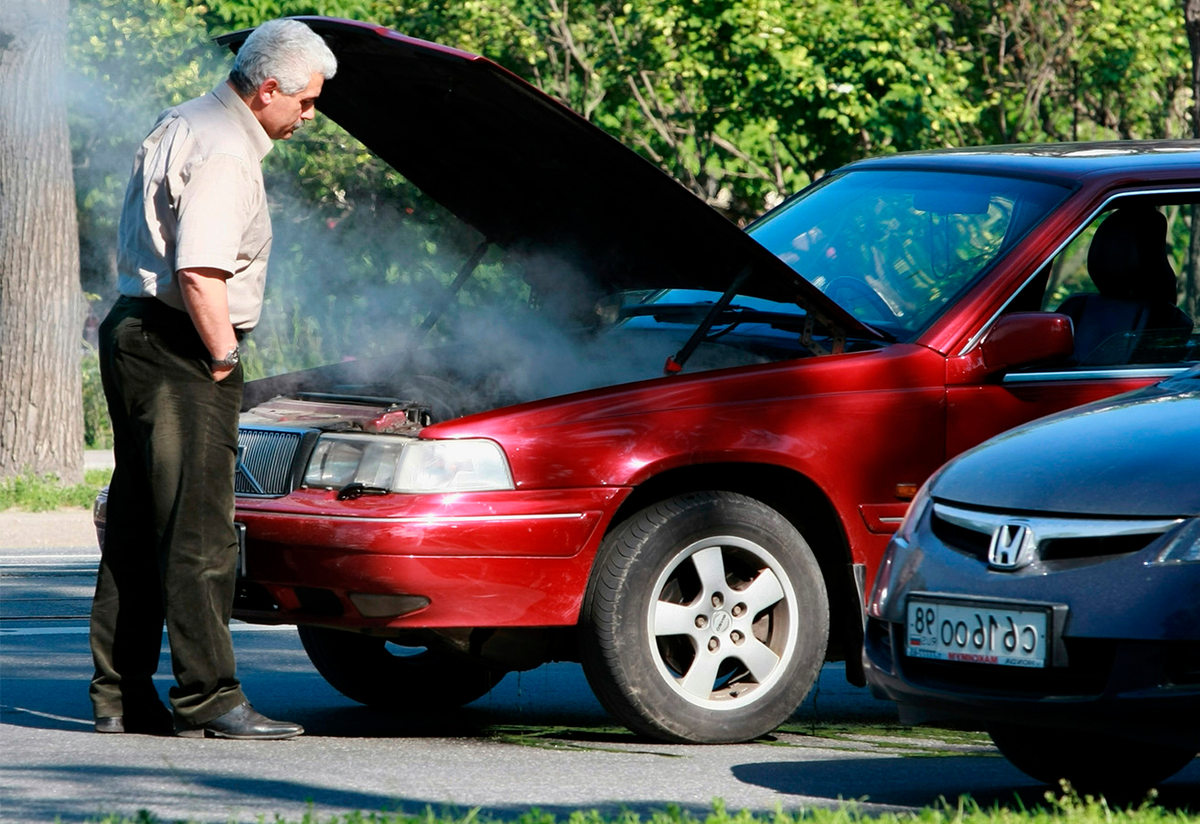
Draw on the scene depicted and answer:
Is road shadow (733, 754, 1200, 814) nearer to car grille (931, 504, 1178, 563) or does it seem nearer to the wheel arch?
the wheel arch

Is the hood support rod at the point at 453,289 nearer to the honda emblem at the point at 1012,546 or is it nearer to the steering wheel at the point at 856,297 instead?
the steering wheel at the point at 856,297

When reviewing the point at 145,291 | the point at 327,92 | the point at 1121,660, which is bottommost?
the point at 1121,660

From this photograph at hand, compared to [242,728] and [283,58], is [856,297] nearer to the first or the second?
[283,58]

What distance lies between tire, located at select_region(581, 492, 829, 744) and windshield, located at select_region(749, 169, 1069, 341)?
2.78 feet

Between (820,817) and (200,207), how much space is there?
2.41 m

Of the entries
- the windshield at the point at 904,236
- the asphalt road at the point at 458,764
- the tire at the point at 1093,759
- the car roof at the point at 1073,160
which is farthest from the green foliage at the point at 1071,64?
the tire at the point at 1093,759

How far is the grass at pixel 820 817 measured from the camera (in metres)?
4.10

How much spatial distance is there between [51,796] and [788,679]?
6.82 ft

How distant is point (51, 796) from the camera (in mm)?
4641

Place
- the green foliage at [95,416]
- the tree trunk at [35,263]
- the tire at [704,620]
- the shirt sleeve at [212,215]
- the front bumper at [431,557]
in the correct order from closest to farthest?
the front bumper at [431,557] → the shirt sleeve at [212,215] → the tire at [704,620] → the tree trunk at [35,263] → the green foliage at [95,416]

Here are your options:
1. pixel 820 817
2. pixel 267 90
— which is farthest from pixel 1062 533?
pixel 267 90

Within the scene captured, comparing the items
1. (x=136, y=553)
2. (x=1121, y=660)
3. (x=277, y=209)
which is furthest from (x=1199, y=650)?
(x=277, y=209)

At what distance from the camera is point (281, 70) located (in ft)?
A: 17.7

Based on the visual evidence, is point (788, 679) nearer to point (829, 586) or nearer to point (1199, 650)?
point (829, 586)
